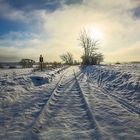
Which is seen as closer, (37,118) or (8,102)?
(37,118)

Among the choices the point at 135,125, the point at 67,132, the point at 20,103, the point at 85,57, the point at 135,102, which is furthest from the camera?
the point at 85,57

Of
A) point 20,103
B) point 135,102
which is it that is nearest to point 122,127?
point 135,102

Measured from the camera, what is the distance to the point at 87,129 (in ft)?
17.4

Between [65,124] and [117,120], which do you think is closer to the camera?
[65,124]

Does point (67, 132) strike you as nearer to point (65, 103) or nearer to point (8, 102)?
point (65, 103)

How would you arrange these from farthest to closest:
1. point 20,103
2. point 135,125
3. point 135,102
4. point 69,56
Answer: point 69,56
point 20,103
point 135,102
point 135,125

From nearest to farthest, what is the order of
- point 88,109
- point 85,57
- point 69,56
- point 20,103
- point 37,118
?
point 37,118, point 88,109, point 20,103, point 85,57, point 69,56

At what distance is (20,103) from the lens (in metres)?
8.87

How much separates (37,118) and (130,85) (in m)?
6.79

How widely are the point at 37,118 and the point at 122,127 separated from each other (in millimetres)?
2580

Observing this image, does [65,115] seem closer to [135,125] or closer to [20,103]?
[135,125]

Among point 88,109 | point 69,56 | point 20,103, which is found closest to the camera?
point 88,109

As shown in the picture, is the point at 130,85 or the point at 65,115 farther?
the point at 130,85

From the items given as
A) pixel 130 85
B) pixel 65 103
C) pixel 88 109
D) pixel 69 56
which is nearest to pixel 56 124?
pixel 88 109
